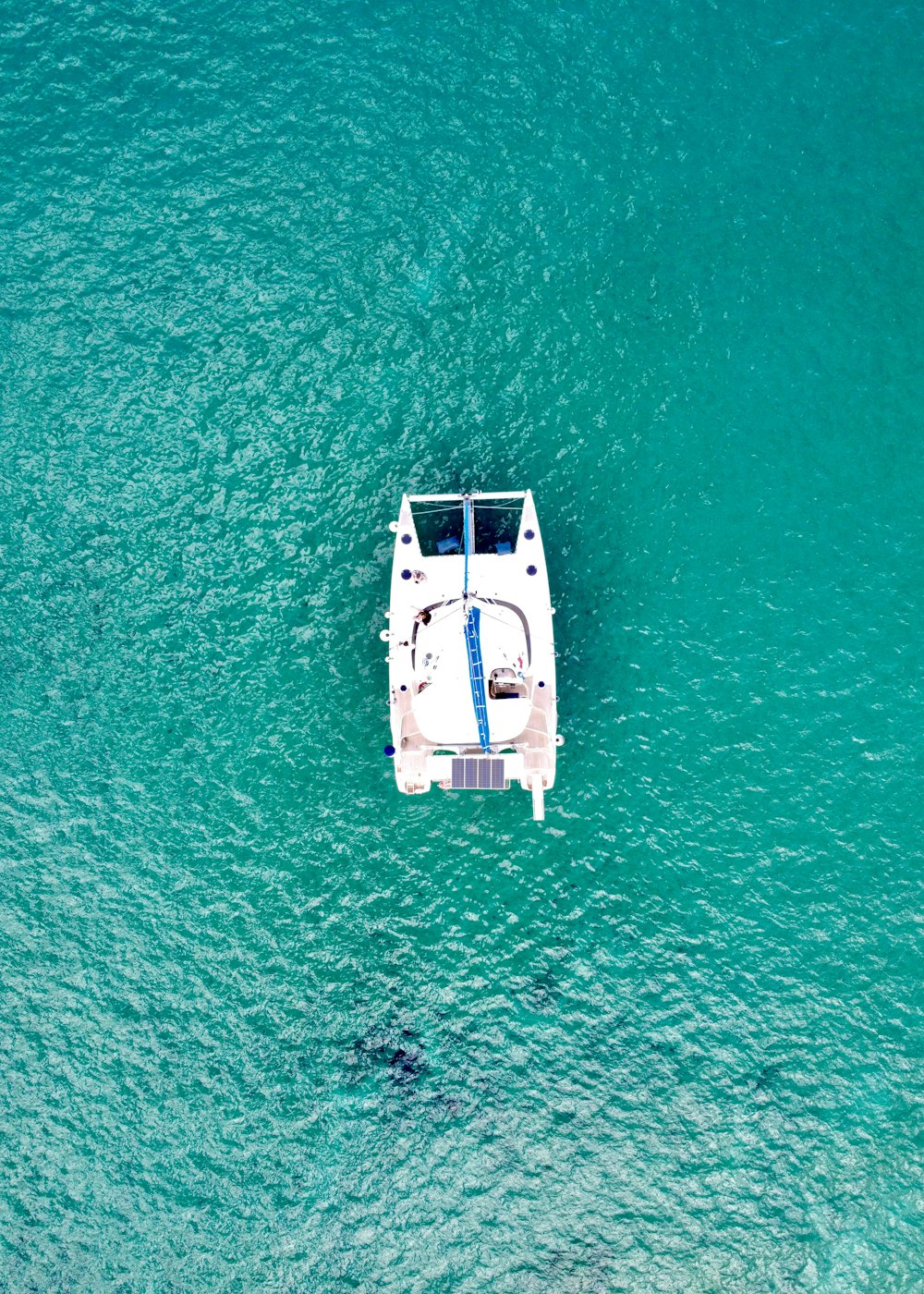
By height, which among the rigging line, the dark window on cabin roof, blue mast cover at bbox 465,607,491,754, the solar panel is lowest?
the solar panel

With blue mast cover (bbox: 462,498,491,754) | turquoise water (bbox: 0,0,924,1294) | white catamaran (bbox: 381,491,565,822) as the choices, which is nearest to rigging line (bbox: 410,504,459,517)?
white catamaran (bbox: 381,491,565,822)

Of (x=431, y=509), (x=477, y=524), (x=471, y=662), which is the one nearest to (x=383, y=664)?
(x=471, y=662)

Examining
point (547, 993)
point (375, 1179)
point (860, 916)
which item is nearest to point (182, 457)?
point (547, 993)

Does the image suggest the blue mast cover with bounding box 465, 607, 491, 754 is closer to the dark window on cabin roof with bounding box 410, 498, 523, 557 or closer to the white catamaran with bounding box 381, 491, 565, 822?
the white catamaran with bounding box 381, 491, 565, 822

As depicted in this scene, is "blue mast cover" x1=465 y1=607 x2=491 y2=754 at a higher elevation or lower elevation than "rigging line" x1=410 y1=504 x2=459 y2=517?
lower

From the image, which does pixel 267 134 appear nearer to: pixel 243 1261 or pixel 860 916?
pixel 860 916

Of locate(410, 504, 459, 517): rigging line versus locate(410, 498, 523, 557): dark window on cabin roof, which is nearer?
locate(410, 498, 523, 557): dark window on cabin roof
